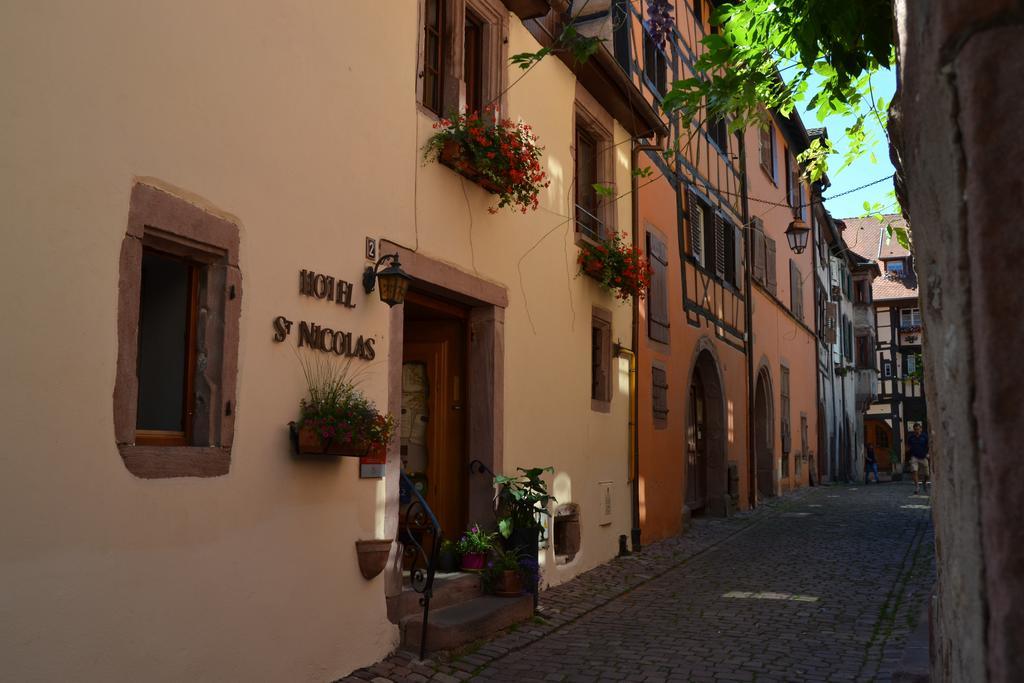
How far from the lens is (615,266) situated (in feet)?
31.4

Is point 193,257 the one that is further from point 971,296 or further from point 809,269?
point 809,269

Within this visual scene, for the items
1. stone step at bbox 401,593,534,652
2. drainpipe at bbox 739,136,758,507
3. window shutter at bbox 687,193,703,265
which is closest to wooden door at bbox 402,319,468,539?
stone step at bbox 401,593,534,652

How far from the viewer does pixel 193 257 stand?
4.60 m

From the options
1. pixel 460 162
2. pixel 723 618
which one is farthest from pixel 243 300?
pixel 723 618

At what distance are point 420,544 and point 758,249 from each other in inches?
551

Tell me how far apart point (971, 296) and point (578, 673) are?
15.6 feet

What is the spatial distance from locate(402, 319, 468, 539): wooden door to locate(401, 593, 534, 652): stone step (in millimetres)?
920

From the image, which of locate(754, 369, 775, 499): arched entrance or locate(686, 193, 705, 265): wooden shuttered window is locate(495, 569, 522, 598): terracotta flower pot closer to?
locate(686, 193, 705, 265): wooden shuttered window

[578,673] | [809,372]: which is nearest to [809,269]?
[809,372]

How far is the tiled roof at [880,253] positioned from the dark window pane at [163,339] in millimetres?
40678

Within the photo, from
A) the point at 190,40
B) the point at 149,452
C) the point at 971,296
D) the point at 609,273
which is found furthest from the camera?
the point at 609,273

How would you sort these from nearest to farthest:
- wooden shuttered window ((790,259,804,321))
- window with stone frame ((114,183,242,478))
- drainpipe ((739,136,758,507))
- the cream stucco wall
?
the cream stucco wall, window with stone frame ((114,183,242,478)), drainpipe ((739,136,758,507)), wooden shuttered window ((790,259,804,321))

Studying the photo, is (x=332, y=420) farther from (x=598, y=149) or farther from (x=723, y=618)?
(x=598, y=149)

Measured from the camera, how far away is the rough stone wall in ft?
3.54
